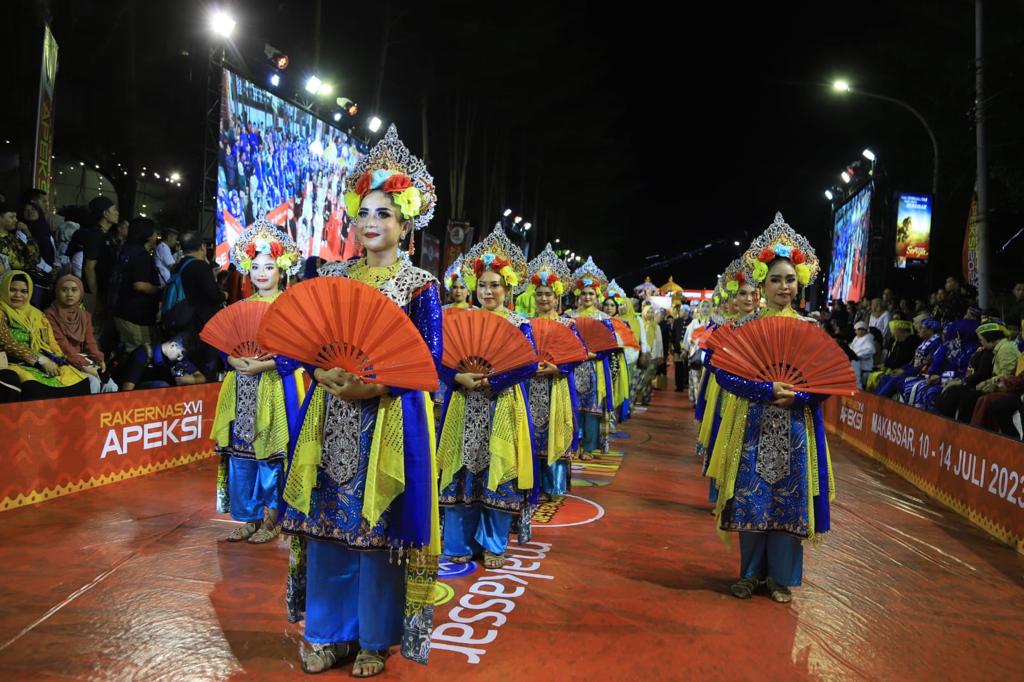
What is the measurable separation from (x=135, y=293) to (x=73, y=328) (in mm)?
1059

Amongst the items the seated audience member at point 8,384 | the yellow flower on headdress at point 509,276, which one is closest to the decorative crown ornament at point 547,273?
the yellow flower on headdress at point 509,276

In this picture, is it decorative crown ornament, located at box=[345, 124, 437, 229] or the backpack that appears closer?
decorative crown ornament, located at box=[345, 124, 437, 229]

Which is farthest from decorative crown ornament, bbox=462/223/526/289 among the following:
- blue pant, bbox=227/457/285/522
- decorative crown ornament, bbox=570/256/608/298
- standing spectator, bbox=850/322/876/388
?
standing spectator, bbox=850/322/876/388

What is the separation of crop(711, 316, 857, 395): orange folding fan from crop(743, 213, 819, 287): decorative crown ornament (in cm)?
48

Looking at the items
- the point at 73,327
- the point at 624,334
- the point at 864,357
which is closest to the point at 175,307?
the point at 73,327

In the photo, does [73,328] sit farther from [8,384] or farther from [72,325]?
[8,384]

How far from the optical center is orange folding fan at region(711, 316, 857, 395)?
12.5 ft

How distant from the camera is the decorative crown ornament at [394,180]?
3006 mm

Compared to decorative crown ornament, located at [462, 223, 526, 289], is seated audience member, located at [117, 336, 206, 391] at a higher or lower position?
lower

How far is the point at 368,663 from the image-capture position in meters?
2.84

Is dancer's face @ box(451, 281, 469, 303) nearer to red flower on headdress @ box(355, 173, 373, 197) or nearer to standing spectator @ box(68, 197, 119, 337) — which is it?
red flower on headdress @ box(355, 173, 373, 197)

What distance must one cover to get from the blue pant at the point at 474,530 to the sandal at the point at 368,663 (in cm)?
149

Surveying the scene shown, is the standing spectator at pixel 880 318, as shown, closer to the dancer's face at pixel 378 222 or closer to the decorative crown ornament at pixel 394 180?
the decorative crown ornament at pixel 394 180

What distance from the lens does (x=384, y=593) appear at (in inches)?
112
